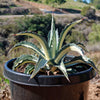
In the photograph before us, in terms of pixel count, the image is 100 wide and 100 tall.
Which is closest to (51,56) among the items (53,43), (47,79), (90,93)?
(53,43)

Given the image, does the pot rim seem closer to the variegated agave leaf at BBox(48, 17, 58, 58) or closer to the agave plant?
the agave plant

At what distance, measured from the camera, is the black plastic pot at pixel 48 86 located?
106 cm

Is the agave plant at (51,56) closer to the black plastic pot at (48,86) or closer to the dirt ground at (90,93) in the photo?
the black plastic pot at (48,86)

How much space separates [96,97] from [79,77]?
0.98 metres

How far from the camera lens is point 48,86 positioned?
1062mm

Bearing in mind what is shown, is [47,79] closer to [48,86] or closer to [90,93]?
[48,86]

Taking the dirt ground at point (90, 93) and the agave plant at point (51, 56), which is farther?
the dirt ground at point (90, 93)

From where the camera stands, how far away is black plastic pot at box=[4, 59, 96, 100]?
1.06m

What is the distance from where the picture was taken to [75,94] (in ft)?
3.85

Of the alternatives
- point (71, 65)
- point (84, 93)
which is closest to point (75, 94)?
point (84, 93)

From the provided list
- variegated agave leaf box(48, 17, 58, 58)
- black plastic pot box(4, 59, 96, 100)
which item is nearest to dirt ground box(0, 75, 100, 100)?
black plastic pot box(4, 59, 96, 100)

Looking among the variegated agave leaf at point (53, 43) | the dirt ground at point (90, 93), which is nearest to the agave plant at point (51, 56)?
the variegated agave leaf at point (53, 43)

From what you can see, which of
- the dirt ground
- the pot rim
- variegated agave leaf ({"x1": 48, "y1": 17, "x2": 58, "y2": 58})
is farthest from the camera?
the dirt ground

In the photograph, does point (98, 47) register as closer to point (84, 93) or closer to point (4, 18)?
point (84, 93)
